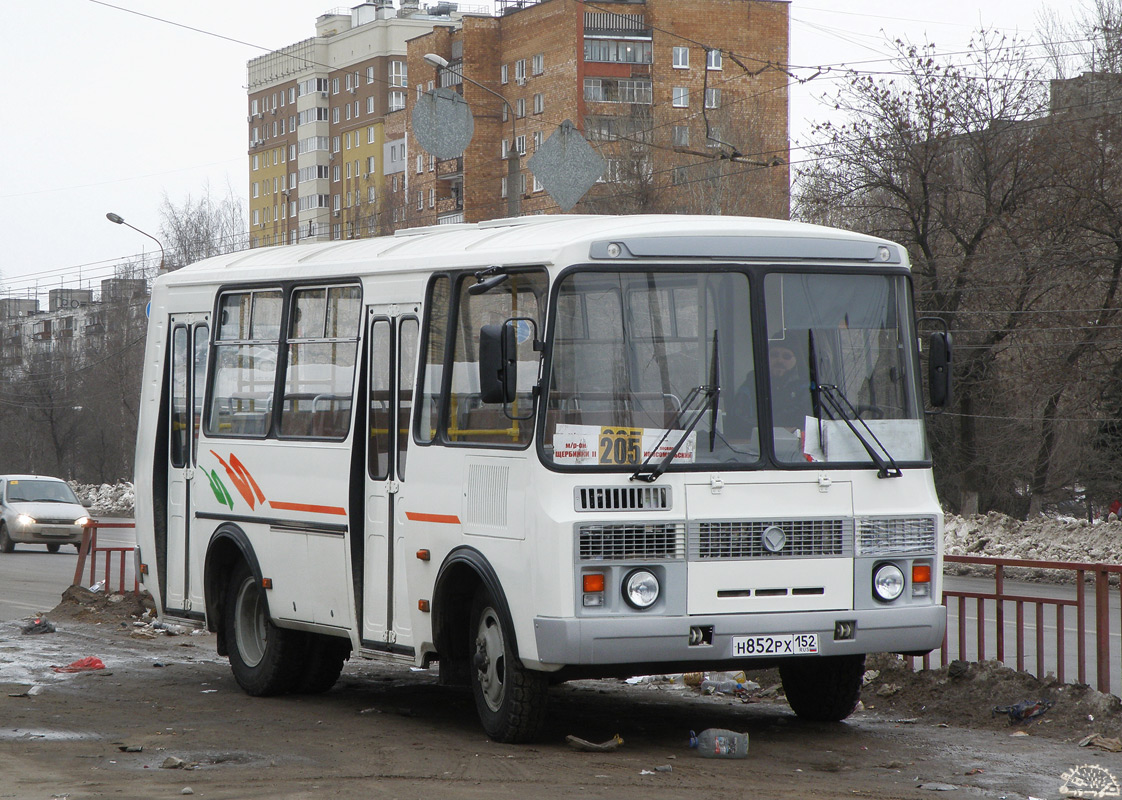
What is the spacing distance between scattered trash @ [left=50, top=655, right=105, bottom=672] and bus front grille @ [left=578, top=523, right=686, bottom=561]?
6.34 m

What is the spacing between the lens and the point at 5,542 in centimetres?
3206

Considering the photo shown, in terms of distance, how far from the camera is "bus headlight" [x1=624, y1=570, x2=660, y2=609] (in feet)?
26.4

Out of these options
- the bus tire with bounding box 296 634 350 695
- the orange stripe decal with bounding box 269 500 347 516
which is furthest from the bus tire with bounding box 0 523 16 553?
the orange stripe decal with bounding box 269 500 347 516

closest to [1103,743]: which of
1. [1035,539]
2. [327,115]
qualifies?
[1035,539]

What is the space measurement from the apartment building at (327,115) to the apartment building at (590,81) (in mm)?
14144

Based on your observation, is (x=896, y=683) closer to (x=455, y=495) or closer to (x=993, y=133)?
(x=455, y=495)

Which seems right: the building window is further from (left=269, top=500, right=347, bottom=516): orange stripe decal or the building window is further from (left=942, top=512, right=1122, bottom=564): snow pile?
(left=269, top=500, right=347, bottom=516): orange stripe decal

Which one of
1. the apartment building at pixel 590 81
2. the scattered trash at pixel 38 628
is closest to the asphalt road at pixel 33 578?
the scattered trash at pixel 38 628

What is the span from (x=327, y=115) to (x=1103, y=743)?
4376 inches

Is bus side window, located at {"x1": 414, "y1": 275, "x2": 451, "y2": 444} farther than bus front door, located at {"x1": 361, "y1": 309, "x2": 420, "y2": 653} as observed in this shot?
Answer: No

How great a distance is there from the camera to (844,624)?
27.6 feet

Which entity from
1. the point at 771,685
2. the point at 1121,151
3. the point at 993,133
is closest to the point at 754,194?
the point at 993,133

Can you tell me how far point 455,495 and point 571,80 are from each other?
7009 cm

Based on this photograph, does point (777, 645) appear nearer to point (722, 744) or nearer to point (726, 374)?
point (722, 744)
